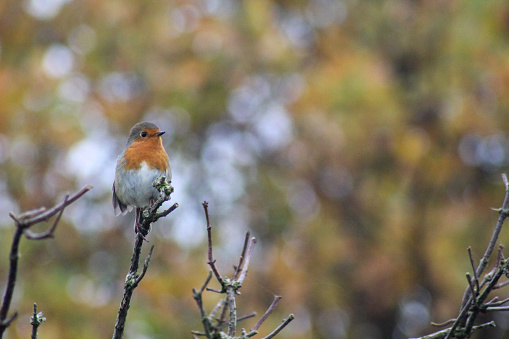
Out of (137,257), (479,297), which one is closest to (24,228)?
(137,257)

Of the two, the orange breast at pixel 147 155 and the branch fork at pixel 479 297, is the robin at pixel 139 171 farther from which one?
the branch fork at pixel 479 297

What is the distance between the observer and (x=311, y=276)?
28.6 ft

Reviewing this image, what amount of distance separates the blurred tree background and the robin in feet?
9.70

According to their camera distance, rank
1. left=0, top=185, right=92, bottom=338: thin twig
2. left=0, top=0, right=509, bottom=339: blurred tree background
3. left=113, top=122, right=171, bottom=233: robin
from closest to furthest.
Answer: left=0, top=185, right=92, bottom=338: thin twig < left=113, top=122, right=171, bottom=233: robin < left=0, top=0, right=509, bottom=339: blurred tree background

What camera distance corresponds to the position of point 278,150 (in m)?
10.3

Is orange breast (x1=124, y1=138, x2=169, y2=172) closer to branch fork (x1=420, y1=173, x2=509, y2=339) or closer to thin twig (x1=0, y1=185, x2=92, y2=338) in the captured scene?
branch fork (x1=420, y1=173, x2=509, y2=339)

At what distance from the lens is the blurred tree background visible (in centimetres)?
812

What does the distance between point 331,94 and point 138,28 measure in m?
3.50

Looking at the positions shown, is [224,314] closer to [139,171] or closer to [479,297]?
[479,297]

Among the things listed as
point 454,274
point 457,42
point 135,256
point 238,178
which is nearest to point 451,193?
point 454,274

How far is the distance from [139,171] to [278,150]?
5.76 metres

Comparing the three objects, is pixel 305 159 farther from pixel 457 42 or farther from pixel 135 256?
pixel 135 256

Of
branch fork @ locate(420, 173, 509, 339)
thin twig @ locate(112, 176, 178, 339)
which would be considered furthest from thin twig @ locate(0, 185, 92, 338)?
branch fork @ locate(420, 173, 509, 339)

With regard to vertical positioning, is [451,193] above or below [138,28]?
below
